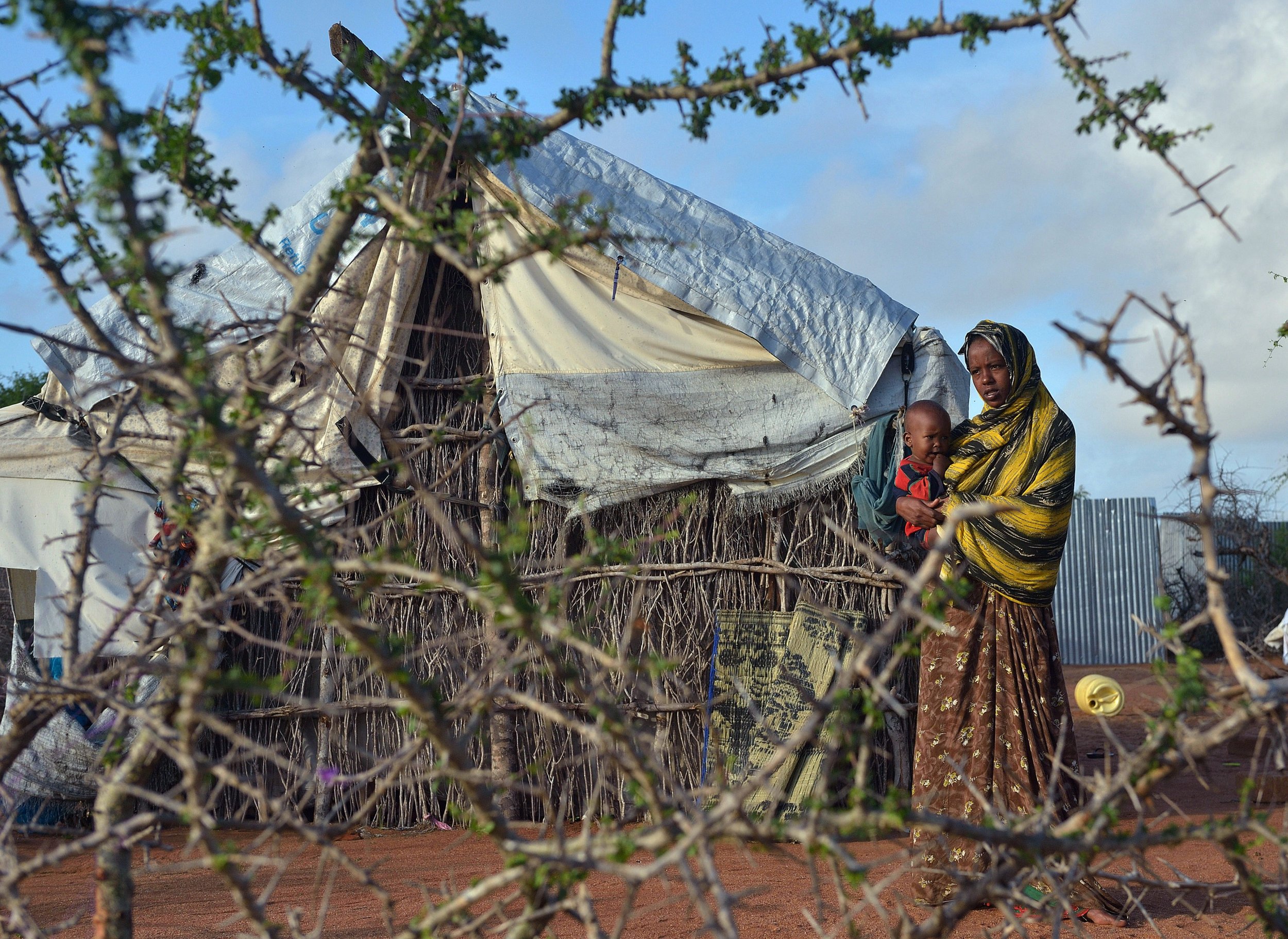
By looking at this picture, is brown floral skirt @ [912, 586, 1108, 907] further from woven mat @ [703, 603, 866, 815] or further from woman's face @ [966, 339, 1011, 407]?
woven mat @ [703, 603, 866, 815]

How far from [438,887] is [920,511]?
2.13 metres

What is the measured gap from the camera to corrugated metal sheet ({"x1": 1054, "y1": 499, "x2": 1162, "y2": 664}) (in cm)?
1564

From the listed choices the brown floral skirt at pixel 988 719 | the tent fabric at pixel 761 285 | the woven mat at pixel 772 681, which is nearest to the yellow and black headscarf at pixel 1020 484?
the brown floral skirt at pixel 988 719

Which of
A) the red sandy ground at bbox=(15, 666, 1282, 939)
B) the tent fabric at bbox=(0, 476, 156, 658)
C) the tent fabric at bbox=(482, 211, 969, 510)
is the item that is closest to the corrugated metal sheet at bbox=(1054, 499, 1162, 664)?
the red sandy ground at bbox=(15, 666, 1282, 939)

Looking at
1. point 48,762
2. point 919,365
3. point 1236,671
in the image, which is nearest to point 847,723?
point 1236,671

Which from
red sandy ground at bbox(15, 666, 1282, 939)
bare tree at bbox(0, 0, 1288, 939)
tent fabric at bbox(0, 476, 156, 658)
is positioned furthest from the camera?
tent fabric at bbox(0, 476, 156, 658)

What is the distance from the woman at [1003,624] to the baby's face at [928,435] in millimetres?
155

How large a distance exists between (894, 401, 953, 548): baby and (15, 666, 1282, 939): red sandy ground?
1.10m

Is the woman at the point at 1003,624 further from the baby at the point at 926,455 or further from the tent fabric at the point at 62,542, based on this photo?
the tent fabric at the point at 62,542

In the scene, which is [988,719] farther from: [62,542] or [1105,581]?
[1105,581]

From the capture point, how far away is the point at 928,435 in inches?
167

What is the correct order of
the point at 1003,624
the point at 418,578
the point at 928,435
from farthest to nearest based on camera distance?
the point at 928,435 < the point at 1003,624 < the point at 418,578

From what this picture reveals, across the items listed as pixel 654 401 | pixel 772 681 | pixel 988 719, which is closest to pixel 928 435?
pixel 988 719

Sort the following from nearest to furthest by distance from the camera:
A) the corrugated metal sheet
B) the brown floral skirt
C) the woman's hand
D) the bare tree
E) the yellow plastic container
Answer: the bare tree
the brown floral skirt
the woman's hand
the yellow plastic container
the corrugated metal sheet
